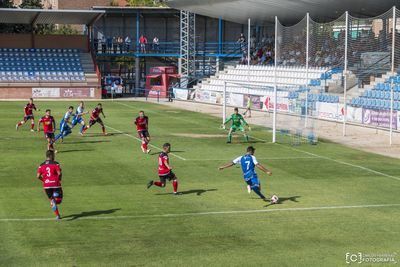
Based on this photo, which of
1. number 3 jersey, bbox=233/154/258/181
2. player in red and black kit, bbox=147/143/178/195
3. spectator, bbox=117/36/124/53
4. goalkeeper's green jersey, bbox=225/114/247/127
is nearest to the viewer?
number 3 jersey, bbox=233/154/258/181

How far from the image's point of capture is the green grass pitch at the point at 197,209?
54.2 ft

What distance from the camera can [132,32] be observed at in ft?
301

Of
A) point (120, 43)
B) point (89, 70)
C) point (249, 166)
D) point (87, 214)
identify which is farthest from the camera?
point (120, 43)

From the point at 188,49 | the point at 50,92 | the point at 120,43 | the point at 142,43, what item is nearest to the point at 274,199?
the point at 50,92

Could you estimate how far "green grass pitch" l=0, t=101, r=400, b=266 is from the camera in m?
16.5

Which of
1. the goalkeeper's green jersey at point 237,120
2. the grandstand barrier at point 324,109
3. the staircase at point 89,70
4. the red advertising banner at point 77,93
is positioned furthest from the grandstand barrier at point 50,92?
the goalkeeper's green jersey at point 237,120

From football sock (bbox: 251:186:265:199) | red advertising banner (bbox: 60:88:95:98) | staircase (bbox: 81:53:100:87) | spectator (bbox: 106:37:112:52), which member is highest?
spectator (bbox: 106:37:112:52)

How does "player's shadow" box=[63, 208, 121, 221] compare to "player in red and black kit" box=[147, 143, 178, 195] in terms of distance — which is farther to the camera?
"player in red and black kit" box=[147, 143, 178, 195]

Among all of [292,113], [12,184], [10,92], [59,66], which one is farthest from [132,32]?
[12,184]

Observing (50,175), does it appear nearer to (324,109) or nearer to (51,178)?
(51,178)

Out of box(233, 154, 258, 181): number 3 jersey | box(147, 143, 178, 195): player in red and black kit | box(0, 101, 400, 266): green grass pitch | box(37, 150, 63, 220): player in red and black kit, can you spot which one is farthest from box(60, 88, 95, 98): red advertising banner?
box(37, 150, 63, 220): player in red and black kit

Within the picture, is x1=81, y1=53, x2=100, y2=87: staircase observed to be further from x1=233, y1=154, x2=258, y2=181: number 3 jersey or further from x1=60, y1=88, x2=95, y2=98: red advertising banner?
x1=233, y1=154, x2=258, y2=181: number 3 jersey

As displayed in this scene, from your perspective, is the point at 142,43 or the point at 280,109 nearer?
the point at 280,109

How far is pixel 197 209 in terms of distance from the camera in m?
21.4
